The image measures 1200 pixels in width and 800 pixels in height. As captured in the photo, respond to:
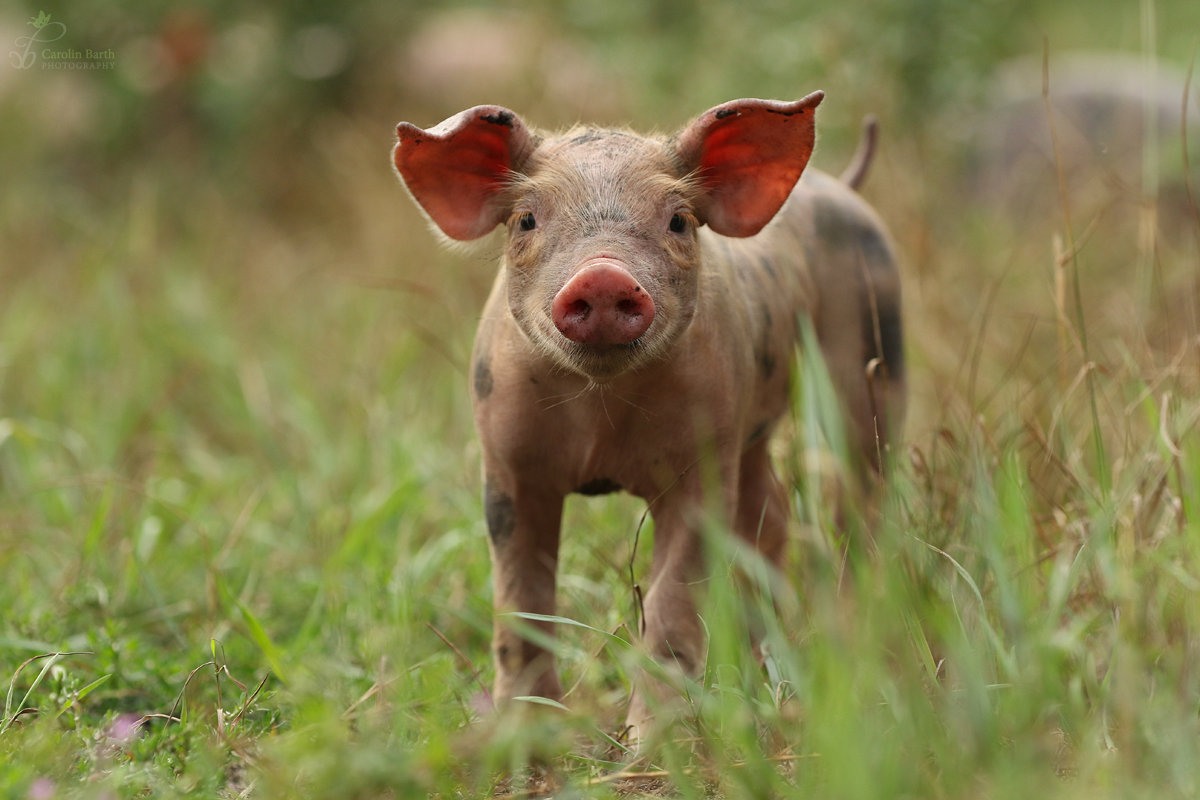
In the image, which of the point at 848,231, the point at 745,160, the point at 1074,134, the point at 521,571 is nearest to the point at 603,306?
the point at 745,160

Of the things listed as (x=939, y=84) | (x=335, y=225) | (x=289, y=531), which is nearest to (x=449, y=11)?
(x=335, y=225)

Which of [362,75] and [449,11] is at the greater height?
[449,11]

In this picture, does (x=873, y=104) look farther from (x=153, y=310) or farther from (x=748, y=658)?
(x=748, y=658)

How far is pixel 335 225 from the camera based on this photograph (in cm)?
827

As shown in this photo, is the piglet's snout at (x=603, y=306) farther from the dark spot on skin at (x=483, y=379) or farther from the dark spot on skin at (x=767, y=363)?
the dark spot on skin at (x=767, y=363)

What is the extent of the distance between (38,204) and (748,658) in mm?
7000

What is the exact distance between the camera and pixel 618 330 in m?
2.41

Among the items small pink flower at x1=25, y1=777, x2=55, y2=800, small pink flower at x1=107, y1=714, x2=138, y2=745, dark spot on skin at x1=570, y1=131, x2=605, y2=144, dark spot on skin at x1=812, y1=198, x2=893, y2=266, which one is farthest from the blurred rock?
small pink flower at x1=25, y1=777, x2=55, y2=800

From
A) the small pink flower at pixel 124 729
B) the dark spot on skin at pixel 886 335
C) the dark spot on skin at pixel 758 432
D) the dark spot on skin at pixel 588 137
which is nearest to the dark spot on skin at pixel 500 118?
the dark spot on skin at pixel 588 137

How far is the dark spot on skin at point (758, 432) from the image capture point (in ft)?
10.8

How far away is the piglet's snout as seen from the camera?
Result: 7.73ft

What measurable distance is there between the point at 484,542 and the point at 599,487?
1.18 m

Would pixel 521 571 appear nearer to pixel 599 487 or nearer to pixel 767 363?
pixel 599 487

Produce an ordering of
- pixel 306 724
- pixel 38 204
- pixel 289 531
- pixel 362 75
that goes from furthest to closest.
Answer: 1. pixel 362 75
2. pixel 38 204
3. pixel 289 531
4. pixel 306 724
